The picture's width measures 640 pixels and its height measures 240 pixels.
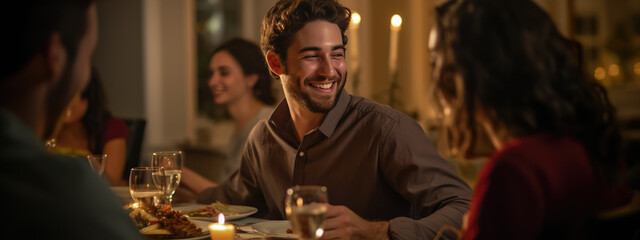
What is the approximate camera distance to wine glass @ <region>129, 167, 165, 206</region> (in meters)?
1.69

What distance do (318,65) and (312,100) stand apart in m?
0.12

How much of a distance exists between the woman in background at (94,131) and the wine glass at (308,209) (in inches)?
84.9

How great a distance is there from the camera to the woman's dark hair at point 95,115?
3135mm

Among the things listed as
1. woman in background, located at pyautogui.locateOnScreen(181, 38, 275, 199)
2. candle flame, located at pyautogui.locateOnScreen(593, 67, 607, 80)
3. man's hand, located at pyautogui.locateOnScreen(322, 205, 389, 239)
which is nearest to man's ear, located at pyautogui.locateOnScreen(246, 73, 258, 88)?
woman in background, located at pyautogui.locateOnScreen(181, 38, 275, 199)

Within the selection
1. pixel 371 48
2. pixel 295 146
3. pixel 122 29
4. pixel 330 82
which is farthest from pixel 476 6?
pixel 122 29

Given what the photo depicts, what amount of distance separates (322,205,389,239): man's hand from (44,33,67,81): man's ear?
0.73m

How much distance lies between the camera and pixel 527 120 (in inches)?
37.3

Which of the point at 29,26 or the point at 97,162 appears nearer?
the point at 29,26

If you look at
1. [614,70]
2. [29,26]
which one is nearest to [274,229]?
[29,26]

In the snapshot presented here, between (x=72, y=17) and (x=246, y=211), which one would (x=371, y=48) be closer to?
(x=246, y=211)

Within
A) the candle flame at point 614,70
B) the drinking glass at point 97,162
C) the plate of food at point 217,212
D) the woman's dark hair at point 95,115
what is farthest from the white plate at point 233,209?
the candle flame at point 614,70

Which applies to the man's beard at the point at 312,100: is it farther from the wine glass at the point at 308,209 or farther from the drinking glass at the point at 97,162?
the wine glass at the point at 308,209

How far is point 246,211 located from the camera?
6.23ft

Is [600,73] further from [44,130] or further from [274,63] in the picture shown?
[44,130]
